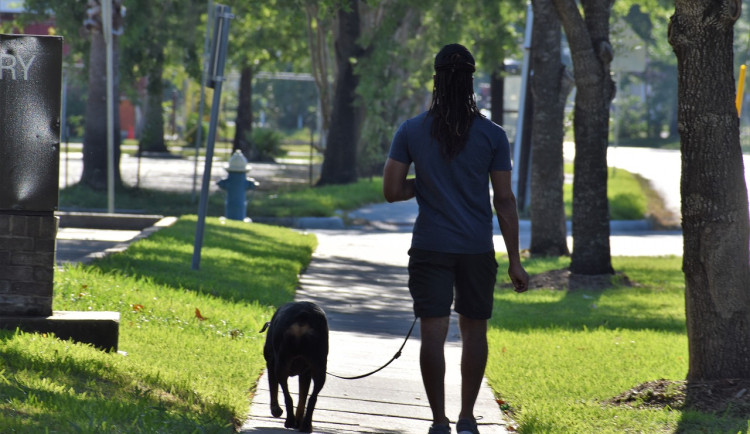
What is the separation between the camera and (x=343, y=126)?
30.5 m

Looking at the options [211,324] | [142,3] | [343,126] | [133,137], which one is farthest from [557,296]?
[133,137]

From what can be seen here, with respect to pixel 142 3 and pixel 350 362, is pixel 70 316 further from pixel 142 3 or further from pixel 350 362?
pixel 142 3

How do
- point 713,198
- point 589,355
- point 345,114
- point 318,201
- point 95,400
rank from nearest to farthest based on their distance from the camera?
point 95,400
point 713,198
point 589,355
point 318,201
point 345,114

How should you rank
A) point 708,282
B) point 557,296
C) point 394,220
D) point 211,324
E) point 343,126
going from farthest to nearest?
point 343,126, point 394,220, point 557,296, point 211,324, point 708,282

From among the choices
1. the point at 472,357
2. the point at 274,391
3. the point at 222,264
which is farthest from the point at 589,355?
the point at 222,264

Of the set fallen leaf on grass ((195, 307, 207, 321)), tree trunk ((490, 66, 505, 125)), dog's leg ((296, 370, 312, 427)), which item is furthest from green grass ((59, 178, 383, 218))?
dog's leg ((296, 370, 312, 427))

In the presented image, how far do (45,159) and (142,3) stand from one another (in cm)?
1856

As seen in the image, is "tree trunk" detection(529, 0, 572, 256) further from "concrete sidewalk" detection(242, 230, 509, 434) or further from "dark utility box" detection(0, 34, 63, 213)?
"dark utility box" detection(0, 34, 63, 213)

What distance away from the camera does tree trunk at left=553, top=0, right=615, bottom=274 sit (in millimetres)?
13812

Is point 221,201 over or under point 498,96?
under

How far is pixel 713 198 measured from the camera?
7.04 metres

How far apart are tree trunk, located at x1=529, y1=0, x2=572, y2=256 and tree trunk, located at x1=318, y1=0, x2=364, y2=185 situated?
12.2m

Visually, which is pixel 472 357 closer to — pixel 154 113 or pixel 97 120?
pixel 97 120

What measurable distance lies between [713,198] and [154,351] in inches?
142
